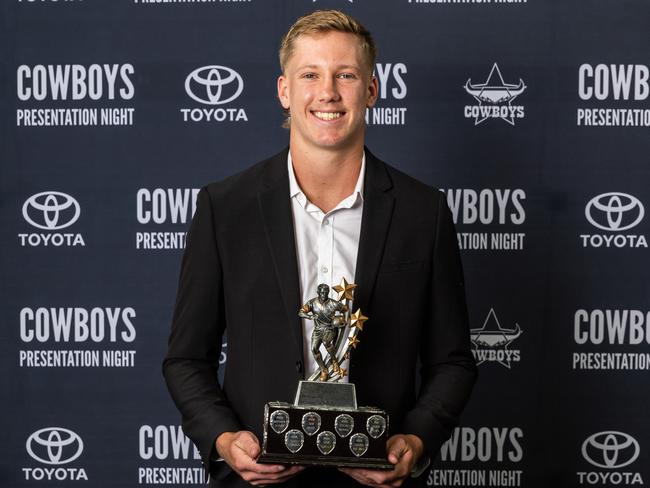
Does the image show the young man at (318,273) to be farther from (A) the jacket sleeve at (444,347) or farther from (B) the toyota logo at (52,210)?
(B) the toyota logo at (52,210)

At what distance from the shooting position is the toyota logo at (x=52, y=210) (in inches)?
112

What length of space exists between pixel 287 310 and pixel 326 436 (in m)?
0.26

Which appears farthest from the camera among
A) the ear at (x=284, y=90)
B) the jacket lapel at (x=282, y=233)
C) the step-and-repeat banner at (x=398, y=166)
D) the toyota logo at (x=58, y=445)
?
the toyota logo at (x=58, y=445)

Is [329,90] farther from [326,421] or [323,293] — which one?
[326,421]

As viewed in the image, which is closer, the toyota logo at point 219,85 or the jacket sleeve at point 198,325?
the jacket sleeve at point 198,325

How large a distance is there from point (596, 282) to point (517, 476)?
29.8 inches

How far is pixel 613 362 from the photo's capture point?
9.29 feet

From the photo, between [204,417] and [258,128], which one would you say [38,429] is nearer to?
[258,128]

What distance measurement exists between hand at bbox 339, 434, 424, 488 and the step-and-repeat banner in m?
1.35

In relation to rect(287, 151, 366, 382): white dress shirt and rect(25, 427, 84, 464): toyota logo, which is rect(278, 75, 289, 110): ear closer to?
rect(287, 151, 366, 382): white dress shirt

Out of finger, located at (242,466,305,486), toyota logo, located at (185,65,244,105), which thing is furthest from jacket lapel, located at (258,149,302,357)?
toyota logo, located at (185,65,244,105)

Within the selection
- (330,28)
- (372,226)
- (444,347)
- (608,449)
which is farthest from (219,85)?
(608,449)

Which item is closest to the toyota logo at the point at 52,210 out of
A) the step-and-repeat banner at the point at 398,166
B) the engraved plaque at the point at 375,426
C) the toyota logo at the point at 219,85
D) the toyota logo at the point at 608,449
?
the step-and-repeat banner at the point at 398,166

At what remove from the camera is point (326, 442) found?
1435mm
